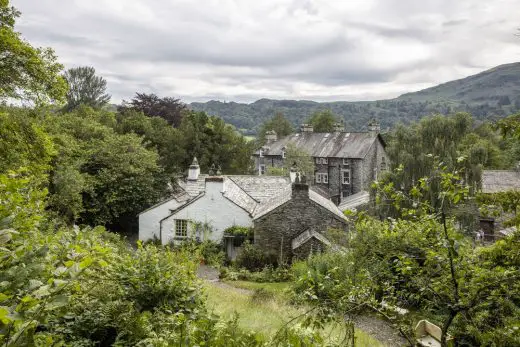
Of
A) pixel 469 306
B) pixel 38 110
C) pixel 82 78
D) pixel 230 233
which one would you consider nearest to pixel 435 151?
pixel 230 233

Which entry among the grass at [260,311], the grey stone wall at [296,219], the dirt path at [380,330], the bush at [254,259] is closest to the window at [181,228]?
the bush at [254,259]

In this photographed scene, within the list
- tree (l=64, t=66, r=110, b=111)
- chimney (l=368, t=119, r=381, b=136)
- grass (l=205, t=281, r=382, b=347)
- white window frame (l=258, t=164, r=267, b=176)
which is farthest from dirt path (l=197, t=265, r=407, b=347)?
tree (l=64, t=66, r=110, b=111)

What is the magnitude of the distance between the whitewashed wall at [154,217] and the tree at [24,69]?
14.6 metres

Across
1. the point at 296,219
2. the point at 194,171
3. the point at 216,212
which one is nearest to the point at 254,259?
the point at 296,219

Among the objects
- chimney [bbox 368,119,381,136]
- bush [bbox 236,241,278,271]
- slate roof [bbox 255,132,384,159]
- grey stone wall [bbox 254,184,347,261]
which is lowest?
bush [bbox 236,241,278,271]

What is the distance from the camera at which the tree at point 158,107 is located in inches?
2287

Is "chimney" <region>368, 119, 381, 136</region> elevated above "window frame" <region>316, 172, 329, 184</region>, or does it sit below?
above

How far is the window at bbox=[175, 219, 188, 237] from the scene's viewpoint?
27220mm

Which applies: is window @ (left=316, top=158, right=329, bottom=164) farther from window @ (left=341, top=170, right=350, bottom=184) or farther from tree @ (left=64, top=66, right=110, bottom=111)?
tree @ (left=64, top=66, right=110, bottom=111)

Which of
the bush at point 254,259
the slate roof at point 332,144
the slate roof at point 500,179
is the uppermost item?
the slate roof at point 332,144

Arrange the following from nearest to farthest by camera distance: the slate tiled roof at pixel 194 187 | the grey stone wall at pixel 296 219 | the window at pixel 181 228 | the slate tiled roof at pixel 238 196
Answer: the grey stone wall at pixel 296 219, the slate tiled roof at pixel 238 196, the window at pixel 181 228, the slate tiled roof at pixel 194 187

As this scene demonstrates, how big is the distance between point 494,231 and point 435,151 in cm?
795

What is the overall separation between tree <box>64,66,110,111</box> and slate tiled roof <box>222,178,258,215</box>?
4356 centimetres

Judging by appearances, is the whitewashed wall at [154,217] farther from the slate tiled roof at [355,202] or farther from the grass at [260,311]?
the slate tiled roof at [355,202]
